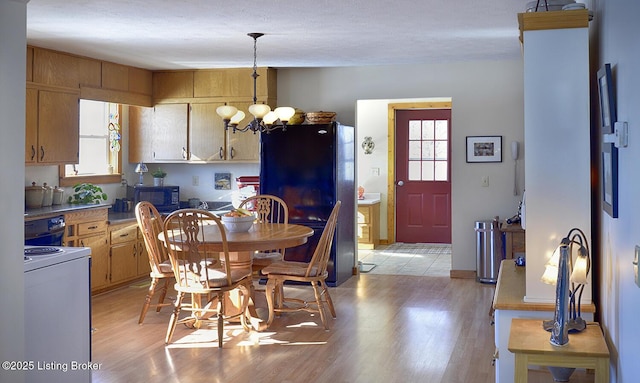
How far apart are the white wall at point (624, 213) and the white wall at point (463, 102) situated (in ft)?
14.3

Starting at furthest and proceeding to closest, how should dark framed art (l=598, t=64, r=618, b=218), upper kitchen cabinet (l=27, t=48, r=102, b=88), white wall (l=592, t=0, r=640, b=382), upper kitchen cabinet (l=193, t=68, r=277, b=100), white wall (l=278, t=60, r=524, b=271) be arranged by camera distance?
upper kitchen cabinet (l=193, t=68, r=277, b=100), white wall (l=278, t=60, r=524, b=271), upper kitchen cabinet (l=27, t=48, r=102, b=88), dark framed art (l=598, t=64, r=618, b=218), white wall (l=592, t=0, r=640, b=382)

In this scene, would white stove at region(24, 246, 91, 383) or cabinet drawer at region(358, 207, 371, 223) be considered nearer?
white stove at region(24, 246, 91, 383)

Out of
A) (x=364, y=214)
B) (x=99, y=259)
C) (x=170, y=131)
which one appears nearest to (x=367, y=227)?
(x=364, y=214)

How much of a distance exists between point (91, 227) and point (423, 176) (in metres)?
5.44

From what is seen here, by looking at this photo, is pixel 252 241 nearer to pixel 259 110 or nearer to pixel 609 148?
pixel 259 110

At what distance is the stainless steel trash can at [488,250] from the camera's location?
7020 mm

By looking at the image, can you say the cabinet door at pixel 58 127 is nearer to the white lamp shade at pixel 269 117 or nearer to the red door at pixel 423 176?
the white lamp shade at pixel 269 117

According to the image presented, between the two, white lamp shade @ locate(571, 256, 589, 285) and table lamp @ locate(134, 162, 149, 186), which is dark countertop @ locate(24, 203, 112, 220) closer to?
table lamp @ locate(134, 162, 149, 186)

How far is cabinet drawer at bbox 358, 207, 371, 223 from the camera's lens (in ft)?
32.1

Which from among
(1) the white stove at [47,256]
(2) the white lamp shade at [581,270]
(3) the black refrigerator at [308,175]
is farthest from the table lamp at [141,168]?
(2) the white lamp shade at [581,270]

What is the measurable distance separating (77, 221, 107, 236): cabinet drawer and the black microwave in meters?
1.00

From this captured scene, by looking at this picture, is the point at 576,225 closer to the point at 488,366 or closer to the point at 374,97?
the point at 488,366

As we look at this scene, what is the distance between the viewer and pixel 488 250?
706 centimetres

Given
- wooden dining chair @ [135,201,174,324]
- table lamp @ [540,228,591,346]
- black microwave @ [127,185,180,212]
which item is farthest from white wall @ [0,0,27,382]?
black microwave @ [127,185,180,212]
